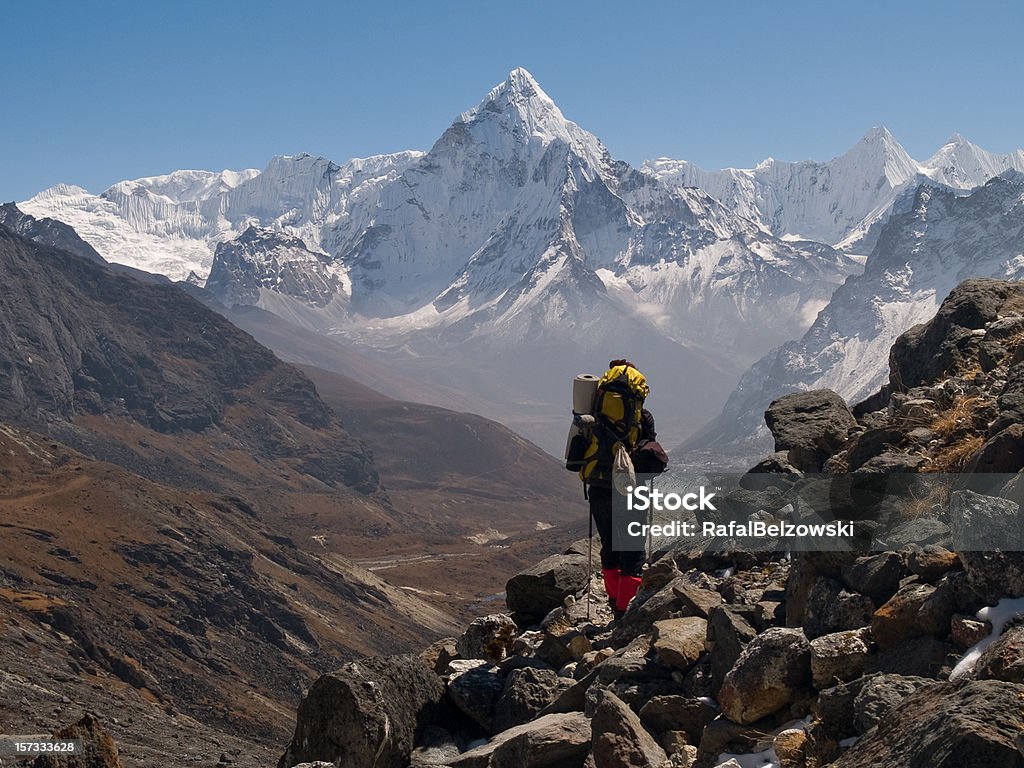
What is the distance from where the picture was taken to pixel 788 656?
11.4 meters

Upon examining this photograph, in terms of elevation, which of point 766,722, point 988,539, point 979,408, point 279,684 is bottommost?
point 279,684

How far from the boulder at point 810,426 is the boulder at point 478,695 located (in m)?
6.46

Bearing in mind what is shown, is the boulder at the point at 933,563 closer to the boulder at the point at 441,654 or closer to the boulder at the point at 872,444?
the boulder at the point at 872,444

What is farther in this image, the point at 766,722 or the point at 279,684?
the point at 279,684

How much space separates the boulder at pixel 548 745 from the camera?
38.7ft

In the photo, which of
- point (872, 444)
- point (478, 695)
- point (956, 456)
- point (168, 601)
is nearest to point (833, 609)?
point (956, 456)

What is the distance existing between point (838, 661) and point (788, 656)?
48 cm

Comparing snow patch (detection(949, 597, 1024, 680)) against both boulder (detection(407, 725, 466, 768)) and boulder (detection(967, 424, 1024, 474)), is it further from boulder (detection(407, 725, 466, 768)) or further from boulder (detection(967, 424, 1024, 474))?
boulder (detection(407, 725, 466, 768))

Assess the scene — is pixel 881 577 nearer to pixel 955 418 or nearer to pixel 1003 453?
pixel 1003 453

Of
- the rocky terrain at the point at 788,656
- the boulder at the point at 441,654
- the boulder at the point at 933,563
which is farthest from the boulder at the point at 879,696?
the boulder at the point at 441,654

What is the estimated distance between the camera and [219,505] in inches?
6639

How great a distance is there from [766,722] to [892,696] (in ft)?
6.58

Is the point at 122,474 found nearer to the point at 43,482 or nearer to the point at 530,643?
the point at 43,482

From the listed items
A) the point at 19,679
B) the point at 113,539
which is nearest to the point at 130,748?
the point at 19,679
